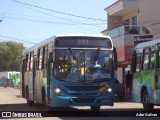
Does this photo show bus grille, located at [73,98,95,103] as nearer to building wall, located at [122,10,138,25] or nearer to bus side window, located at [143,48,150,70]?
bus side window, located at [143,48,150,70]

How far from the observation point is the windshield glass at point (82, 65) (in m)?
16.9

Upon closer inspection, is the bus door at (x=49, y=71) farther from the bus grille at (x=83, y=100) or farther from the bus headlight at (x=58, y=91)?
the bus grille at (x=83, y=100)

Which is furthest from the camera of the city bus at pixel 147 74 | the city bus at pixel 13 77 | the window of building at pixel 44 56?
the city bus at pixel 13 77

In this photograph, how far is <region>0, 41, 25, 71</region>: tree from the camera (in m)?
111

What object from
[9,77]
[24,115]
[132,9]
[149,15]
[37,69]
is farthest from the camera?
[9,77]

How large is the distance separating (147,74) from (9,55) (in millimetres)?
94855

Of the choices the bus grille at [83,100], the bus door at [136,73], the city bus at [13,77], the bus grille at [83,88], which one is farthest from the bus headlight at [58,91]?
the city bus at [13,77]

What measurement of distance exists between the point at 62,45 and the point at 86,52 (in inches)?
38.1

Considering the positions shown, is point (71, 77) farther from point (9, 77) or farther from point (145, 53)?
point (9, 77)

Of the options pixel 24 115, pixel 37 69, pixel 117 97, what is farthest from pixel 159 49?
pixel 117 97

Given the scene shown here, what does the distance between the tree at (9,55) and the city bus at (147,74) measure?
90640 mm

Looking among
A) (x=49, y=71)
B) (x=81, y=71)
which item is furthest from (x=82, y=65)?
(x=49, y=71)

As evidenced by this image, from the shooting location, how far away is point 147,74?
19.4 metres

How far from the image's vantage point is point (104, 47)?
57.0ft
